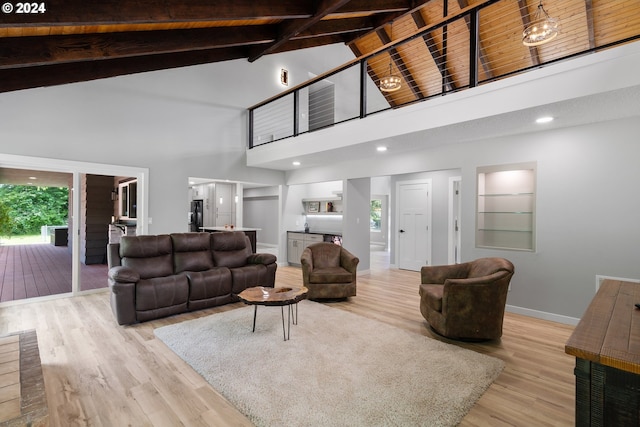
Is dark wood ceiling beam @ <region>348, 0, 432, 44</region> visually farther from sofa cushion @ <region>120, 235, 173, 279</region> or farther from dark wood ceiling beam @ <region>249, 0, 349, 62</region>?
sofa cushion @ <region>120, 235, 173, 279</region>

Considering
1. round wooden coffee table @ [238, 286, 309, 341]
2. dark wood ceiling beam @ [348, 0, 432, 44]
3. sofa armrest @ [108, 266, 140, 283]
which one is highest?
dark wood ceiling beam @ [348, 0, 432, 44]

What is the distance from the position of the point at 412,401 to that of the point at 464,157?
12.4ft

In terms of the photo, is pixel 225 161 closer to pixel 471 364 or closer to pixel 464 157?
pixel 464 157

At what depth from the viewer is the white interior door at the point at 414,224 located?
6973 millimetres

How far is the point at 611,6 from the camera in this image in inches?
187

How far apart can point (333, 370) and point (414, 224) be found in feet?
16.7

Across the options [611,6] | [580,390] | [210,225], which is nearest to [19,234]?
[210,225]

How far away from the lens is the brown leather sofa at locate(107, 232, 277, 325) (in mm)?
3699

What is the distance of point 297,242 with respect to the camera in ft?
25.0

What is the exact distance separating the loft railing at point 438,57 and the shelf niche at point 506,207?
135cm

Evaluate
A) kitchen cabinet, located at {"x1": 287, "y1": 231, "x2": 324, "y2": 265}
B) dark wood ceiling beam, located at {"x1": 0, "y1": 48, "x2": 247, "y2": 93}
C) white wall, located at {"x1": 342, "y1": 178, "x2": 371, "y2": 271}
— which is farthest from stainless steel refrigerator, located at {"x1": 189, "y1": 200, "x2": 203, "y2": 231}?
white wall, located at {"x1": 342, "y1": 178, "x2": 371, "y2": 271}

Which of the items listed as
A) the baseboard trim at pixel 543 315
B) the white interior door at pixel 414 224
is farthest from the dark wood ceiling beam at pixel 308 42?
the baseboard trim at pixel 543 315

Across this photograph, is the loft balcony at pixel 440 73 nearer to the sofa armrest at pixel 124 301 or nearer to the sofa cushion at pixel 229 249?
the sofa cushion at pixel 229 249

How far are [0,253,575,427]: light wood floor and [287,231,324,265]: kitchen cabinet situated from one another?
312cm
